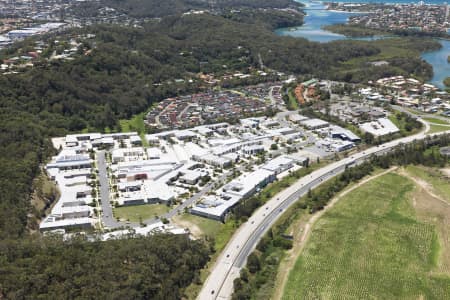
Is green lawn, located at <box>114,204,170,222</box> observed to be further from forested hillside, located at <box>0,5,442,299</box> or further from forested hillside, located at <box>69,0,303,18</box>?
forested hillside, located at <box>69,0,303,18</box>

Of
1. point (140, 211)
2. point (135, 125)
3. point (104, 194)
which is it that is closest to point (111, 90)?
point (135, 125)

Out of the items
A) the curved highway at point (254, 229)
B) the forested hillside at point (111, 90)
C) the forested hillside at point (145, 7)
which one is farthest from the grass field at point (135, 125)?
the forested hillside at point (145, 7)

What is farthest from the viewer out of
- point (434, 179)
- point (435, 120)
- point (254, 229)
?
point (435, 120)

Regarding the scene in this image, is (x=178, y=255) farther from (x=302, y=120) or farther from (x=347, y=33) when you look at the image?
(x=347, y=33)

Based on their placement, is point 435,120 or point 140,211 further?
point 435,120

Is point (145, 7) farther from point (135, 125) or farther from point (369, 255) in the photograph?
point (369, 255)

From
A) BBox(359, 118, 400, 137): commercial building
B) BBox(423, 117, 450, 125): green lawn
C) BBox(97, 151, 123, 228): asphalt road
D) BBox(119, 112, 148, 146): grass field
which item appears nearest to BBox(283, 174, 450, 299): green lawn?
BBox(97, 151, 123, 228): asphalt road
